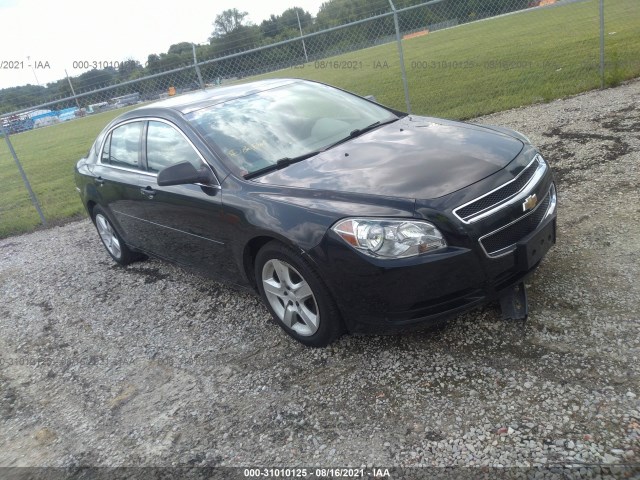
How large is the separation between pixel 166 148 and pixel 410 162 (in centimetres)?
209

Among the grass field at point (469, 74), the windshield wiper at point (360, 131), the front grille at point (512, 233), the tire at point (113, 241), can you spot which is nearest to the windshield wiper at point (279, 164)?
the windshield wiper at point (360, 131)

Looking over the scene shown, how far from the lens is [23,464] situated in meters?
3.12

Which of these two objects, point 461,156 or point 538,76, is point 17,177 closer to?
point 538,76

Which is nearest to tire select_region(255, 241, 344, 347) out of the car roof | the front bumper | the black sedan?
the black sedan

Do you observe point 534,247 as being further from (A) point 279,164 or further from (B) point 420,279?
(A) point 279,164

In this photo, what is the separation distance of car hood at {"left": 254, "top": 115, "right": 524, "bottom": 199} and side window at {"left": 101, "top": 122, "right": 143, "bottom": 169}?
1.81 metres

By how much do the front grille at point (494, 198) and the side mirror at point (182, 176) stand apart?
1.81 metres

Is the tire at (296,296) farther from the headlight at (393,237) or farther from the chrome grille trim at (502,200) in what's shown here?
the chrome grille trim at (502,200)

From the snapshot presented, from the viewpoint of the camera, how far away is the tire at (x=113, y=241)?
19.0 ft

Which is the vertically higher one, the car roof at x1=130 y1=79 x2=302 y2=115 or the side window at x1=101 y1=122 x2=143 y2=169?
the car roof at x1=130 y1=79 x2=302 y2=115

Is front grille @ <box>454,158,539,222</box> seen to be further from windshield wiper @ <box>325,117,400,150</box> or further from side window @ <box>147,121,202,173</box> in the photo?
side window @ <box>147,121,202,173</box>

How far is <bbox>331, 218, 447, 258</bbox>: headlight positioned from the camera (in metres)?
2.88

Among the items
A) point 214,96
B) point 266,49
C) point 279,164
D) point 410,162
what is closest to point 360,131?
point 279,164

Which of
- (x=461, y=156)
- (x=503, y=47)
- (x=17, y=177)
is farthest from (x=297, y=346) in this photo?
(x=503, y=47)
